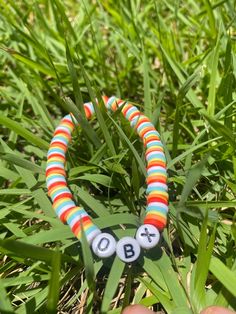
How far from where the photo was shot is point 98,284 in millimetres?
1117

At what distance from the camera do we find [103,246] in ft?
3.21

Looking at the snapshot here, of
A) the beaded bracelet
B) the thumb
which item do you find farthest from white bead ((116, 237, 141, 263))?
the thumb

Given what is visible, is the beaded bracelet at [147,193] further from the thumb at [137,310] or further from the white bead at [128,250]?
the thumb at [137,310]

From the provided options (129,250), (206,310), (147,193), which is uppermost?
(147,193)

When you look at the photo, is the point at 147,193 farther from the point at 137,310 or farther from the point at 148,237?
the point at 137,310

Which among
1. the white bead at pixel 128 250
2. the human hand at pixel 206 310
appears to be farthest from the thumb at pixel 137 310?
the white bead at pixel 128 250

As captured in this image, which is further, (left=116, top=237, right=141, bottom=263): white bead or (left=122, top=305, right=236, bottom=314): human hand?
(left=116, top=237, right=141, bottom=263): white bead

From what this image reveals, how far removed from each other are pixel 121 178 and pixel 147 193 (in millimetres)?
128

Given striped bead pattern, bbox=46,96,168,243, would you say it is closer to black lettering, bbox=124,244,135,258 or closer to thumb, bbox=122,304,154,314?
black lettering, bbox=124,244,135,258

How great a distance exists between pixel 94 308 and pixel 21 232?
0.27m

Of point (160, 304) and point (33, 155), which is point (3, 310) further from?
point (33, 155)

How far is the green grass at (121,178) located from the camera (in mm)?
1000

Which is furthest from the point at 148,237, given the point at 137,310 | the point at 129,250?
the point at 137,310

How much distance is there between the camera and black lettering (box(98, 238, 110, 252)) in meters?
0.98
